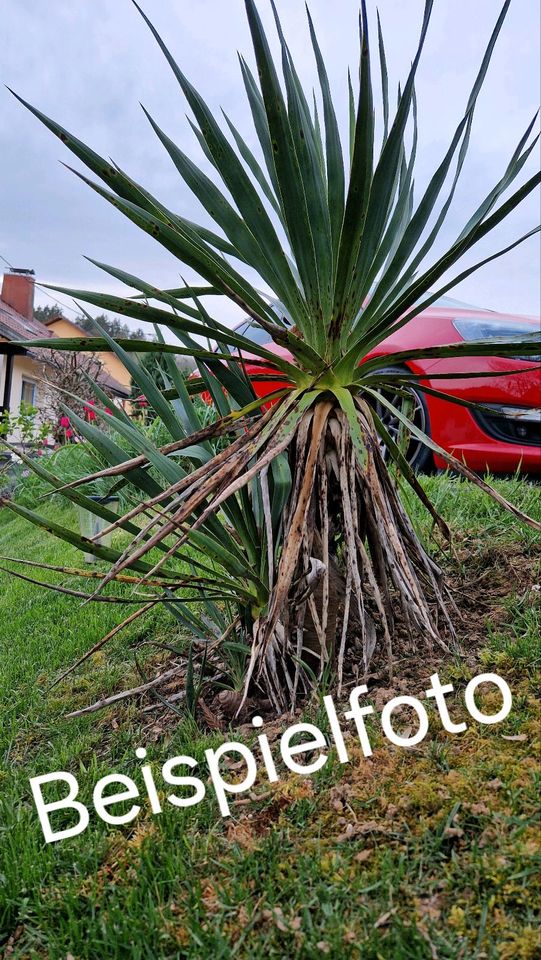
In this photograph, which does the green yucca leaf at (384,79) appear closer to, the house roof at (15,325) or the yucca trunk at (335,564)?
the yucca trunk at (335,564)

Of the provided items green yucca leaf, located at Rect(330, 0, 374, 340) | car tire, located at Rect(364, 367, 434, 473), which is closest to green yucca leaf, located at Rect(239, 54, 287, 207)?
green yucca leaf, located at Rect(330, 0, 374, 340)

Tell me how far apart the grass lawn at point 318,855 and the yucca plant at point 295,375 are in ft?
0.95

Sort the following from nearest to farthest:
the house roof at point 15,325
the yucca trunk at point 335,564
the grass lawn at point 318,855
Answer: the grass lawn at point 318,855 → the yucca trunk at point 335,564 → the house roof at point 15,325

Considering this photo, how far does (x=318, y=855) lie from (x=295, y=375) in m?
1.36

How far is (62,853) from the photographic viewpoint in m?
1.57

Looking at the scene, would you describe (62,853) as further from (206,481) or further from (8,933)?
(206,481)

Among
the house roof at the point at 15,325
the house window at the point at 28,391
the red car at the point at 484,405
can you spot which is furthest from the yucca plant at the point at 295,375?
the house window at the point at 28,391

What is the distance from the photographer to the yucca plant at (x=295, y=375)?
1765mm

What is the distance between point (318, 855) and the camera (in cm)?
135

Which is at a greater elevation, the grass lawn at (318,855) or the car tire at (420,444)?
the car tire at (420,444)

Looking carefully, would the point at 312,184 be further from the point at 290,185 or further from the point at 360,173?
the point at 360,173

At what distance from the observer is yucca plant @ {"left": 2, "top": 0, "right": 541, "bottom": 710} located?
1765 mm

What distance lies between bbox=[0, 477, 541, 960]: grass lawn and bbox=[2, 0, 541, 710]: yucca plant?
0.95ft

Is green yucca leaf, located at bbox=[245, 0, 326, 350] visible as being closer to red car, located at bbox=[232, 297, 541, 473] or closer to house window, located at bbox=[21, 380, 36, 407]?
red car, located at bbox=[232, 297, 541, 473]
